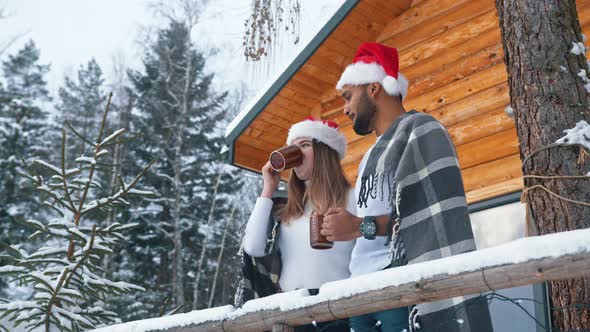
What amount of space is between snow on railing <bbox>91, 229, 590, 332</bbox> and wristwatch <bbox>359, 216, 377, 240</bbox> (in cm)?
45

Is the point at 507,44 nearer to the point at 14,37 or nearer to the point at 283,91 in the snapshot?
the point at 283,91

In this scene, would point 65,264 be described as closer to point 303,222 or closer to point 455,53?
point 303,222

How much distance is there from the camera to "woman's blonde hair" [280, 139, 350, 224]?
364cm

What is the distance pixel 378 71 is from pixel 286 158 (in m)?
0.68

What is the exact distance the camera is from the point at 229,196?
21500 millimetres

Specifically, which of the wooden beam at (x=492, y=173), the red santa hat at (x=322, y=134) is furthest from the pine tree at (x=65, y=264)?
the wooden beam at (x=492, y=173)

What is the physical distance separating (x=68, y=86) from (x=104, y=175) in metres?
8.56

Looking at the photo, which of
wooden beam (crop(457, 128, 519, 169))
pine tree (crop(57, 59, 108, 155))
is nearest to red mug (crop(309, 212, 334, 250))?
wooden beam (crop(457, 128, 519, 169))

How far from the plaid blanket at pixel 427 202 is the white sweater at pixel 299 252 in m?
0.40

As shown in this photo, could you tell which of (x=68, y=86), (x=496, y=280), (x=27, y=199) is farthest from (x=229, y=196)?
(x=496, y=280)

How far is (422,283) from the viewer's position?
7.45 feet

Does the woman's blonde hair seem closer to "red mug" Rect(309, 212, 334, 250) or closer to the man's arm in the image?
"red mug" Rect(309, 212, 334, 250)

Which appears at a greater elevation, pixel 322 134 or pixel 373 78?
pixel 373 78

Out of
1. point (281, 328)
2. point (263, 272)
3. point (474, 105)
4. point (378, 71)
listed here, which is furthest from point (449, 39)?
point (281, 328)
